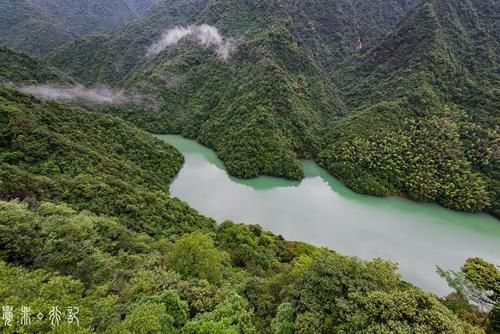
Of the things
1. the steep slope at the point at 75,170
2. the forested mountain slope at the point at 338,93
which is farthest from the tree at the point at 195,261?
the forested mountain slope at the point at 338,93

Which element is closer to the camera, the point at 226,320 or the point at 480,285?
Result: the point at 226,320

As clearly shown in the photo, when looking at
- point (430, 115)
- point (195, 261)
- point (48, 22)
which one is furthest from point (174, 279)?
point (48, 22)

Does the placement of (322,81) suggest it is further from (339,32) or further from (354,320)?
(354,320)

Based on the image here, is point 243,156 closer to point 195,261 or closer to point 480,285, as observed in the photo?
point 195,261

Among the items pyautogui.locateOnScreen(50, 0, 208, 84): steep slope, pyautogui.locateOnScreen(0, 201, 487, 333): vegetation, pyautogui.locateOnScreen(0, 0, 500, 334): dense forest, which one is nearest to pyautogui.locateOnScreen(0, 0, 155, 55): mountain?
pyautogui.locateOnScreen(0, 0, 500, 334): dense forest

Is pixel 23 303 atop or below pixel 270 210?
below

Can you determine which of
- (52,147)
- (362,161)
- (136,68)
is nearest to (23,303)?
(52,147)
